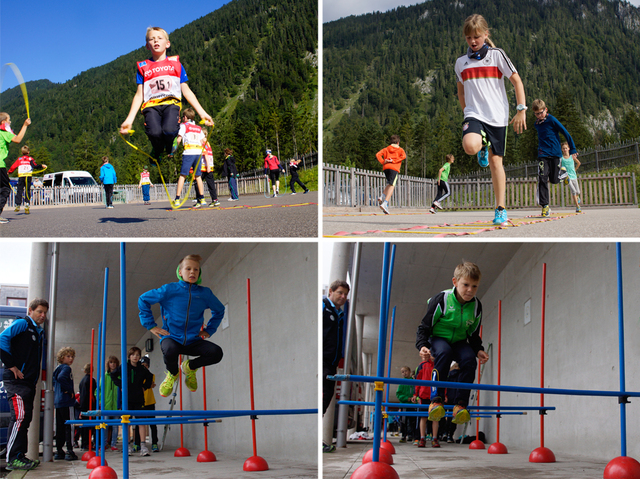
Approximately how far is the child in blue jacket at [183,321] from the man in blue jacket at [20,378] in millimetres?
1467

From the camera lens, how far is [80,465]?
4.96 m

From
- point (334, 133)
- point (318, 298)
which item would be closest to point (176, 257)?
point (318, 298)

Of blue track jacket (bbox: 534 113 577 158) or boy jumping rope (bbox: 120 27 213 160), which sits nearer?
boy jumping rope (bbox: 120 27 213 160)

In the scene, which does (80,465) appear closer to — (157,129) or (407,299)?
(157,129)

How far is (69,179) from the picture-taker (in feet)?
62.7

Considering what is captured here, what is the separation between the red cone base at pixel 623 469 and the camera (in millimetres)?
2521

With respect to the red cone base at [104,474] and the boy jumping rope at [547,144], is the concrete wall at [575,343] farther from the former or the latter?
the red cone base at [104,474]

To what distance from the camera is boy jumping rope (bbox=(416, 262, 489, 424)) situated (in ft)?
10.2

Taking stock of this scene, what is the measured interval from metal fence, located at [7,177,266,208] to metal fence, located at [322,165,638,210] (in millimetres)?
3070

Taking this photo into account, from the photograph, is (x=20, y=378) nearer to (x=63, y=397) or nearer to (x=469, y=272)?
(x=63, y=397)

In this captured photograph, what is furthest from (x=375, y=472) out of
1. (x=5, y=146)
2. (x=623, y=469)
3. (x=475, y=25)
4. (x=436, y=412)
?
(x=5, y=146)

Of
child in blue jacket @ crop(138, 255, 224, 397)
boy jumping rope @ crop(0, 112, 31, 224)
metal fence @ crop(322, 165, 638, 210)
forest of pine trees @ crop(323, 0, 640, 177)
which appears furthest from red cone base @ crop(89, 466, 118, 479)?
forest of pine trees @ crop(323, 0, 640, 177)

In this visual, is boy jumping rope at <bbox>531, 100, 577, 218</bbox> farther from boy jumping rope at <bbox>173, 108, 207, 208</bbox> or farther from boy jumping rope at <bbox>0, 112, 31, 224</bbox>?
boy jumping rope at <bbox>0, 112, 31, 224</bbox>

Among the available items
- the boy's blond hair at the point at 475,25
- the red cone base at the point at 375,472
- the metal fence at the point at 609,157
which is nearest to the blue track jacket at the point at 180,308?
the red cone base at the point at 375,472
